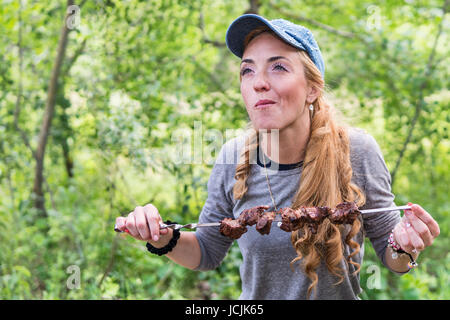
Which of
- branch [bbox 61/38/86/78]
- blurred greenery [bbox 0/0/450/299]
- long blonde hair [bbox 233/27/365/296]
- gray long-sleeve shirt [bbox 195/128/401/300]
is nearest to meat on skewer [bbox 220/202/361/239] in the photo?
long blonde hair [bbox 233/27/365/296]

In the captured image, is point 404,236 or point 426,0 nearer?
point 404,236

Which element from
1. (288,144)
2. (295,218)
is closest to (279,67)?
(288,144)

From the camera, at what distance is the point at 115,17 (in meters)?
4.24

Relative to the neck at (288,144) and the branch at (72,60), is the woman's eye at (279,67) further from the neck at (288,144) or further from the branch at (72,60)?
the branch at (72,60)

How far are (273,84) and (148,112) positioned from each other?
2.41 meters

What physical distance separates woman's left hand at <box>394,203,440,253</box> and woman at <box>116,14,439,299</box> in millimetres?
235

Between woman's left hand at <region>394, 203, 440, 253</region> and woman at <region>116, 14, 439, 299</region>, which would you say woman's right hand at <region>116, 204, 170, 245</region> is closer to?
woman at <region>116, 14, 439, 299</region>

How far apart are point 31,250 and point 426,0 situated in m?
4.86

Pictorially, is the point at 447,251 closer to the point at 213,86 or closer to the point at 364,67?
the point at 364,67

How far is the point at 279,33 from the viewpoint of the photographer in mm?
1999

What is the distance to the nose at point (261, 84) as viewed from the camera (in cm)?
206

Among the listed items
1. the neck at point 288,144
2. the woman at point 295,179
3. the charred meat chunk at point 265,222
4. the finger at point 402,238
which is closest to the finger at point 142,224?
the woman at point 295,179

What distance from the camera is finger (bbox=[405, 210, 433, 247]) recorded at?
5.46 ft

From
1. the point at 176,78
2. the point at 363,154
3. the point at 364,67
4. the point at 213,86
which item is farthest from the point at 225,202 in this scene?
the point at 364,67
